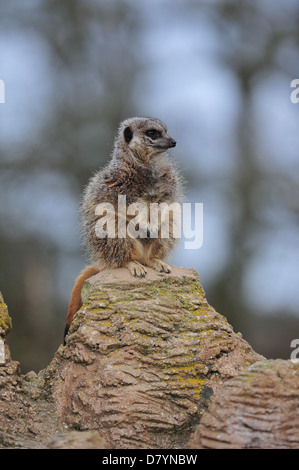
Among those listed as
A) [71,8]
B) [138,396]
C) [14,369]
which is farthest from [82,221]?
[71,8]

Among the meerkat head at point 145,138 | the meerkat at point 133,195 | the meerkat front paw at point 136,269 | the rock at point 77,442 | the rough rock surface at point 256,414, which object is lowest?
the rock at point 77,442

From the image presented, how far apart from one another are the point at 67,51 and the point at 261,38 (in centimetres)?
255

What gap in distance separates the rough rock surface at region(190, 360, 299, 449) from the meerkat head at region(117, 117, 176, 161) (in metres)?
2.22

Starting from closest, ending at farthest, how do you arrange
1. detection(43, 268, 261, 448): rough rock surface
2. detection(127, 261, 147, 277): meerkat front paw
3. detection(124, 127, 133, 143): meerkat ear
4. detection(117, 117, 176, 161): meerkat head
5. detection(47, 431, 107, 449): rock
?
detection(47, 431, 107, 449): rock < detection(43, 268, 261, 448): rough rock surface < detection(127, 261, 147, 277): meerkat front paw < detection(117, 117, 176, 161): meerkat head < detection(124, 127, 133, 143): meerkat ear

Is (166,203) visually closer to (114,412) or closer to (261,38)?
(114,412)

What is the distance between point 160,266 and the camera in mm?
3863

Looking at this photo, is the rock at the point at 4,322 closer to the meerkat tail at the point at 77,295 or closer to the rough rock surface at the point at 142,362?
the rough rock surface at the point at 142,362

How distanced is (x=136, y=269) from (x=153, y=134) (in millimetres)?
1176

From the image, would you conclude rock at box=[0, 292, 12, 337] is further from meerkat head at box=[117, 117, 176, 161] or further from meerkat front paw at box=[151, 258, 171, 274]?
meerkat head at box=[117, 117, 176, 161]

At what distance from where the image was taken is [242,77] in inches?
331

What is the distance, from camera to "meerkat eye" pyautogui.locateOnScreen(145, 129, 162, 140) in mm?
4386

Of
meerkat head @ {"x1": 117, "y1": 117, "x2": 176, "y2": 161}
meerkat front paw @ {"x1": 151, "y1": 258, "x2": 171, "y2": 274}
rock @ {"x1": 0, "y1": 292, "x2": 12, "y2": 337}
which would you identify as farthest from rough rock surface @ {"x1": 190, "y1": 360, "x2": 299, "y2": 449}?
meerkat head @ {"x1": 117, "y1": 117, "x2": 176, "y2": 161}

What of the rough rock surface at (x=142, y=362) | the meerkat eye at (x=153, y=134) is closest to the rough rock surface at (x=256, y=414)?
the rough rock surface at (x=142, y=362)

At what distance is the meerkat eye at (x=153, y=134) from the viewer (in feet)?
14.4
